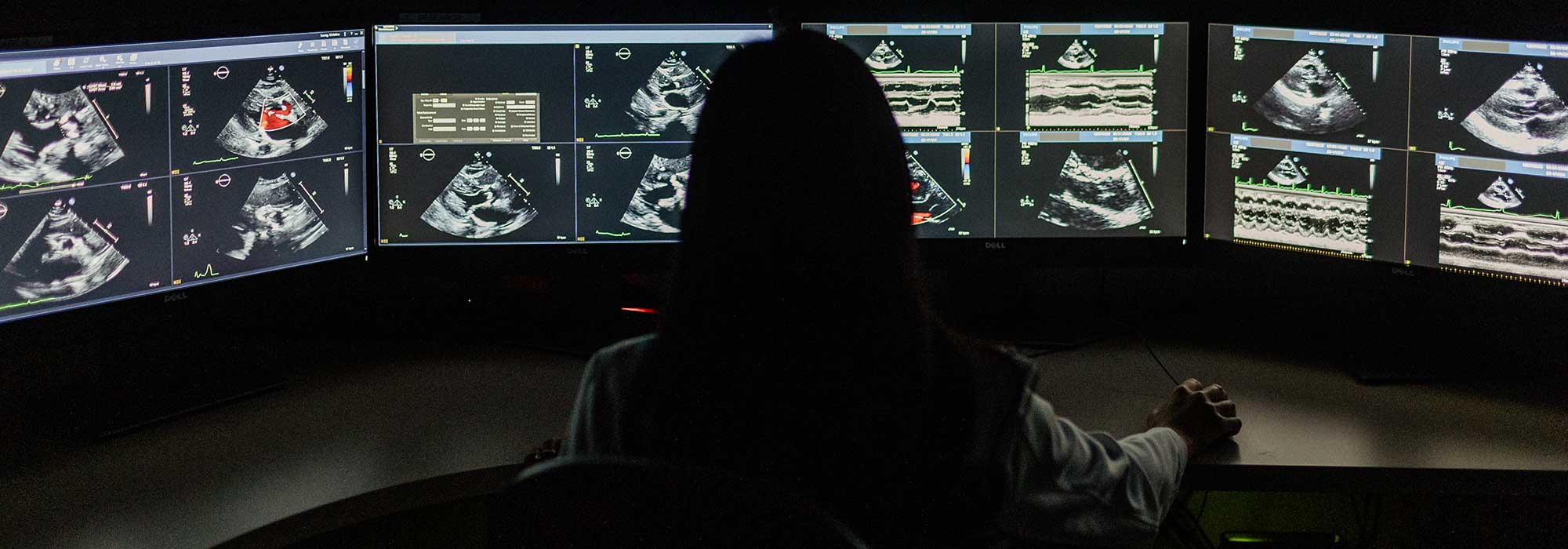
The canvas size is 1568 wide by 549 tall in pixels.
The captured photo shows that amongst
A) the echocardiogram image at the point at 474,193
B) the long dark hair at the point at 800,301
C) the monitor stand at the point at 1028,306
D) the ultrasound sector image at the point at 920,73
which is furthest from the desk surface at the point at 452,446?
the long dark hair at the point at 800,301

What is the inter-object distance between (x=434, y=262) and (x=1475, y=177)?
4.96 feet

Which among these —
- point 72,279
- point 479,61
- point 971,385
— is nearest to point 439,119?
point 479,61

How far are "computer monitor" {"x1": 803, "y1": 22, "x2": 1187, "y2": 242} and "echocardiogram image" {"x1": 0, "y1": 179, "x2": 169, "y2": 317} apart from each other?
0.98 m

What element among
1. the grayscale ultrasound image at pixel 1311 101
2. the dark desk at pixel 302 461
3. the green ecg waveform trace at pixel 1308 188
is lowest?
the dark desk at pixel 302 461

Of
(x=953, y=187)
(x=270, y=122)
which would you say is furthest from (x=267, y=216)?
(x=953, y=187)

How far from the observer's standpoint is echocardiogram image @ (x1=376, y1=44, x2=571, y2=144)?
2021 mm

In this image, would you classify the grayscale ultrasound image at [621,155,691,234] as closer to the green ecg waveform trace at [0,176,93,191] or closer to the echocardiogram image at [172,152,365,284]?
the echocardiogram image at [172,152,365,284]

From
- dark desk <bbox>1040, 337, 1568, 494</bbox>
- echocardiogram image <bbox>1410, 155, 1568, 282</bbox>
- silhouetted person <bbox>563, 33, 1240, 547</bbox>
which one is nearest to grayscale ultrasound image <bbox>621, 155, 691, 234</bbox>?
dark desk <bbox>1040, 337, 1568, 494</bbox>

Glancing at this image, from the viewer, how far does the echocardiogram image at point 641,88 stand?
Result: 6.72 ft

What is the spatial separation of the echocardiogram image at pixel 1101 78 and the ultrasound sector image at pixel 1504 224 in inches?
16.7

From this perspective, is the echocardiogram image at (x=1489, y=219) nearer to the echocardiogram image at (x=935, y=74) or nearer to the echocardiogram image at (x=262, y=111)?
the echocardiogram image at (x=935, y=74)

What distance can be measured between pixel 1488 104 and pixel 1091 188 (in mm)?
561

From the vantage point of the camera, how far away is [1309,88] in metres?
1.99

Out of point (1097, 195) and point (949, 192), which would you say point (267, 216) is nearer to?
point (949, 192)
